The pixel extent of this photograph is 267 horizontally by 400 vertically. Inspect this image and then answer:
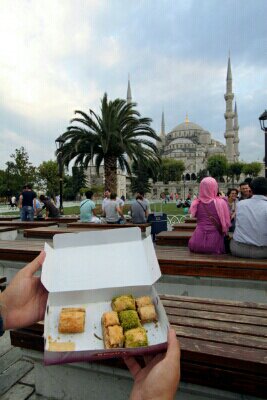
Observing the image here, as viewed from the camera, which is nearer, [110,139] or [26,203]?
[26,203]

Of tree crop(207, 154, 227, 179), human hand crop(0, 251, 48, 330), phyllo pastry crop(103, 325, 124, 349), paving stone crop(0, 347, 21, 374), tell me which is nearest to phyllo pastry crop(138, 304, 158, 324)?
phyllo pastry crop(103, 325, 124, 349)

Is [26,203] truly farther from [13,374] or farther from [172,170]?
[172,170]

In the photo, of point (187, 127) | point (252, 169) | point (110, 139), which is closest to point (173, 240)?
point (110, 139)

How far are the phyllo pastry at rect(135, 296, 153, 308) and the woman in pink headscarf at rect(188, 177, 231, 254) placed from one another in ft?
9.78

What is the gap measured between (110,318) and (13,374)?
1977 millimetres

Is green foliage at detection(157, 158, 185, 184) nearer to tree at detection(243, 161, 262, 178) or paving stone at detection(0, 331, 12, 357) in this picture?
tree at detection(243, 161, 262, 178)

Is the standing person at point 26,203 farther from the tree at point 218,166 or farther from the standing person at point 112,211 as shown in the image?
the tree at point 218,166

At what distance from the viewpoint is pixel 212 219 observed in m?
4.30

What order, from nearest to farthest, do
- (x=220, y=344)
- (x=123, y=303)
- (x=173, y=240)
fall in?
(x=123, y=303) < (x=220, y=344) < (x=173, y=240)

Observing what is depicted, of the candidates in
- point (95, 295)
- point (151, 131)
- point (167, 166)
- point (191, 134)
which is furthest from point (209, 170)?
point (95, 295)

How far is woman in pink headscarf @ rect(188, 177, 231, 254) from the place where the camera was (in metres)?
4.27

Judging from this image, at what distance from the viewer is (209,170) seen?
99438 mm

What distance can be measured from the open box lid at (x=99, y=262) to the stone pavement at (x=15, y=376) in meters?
1.66

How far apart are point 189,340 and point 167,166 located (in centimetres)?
10260
